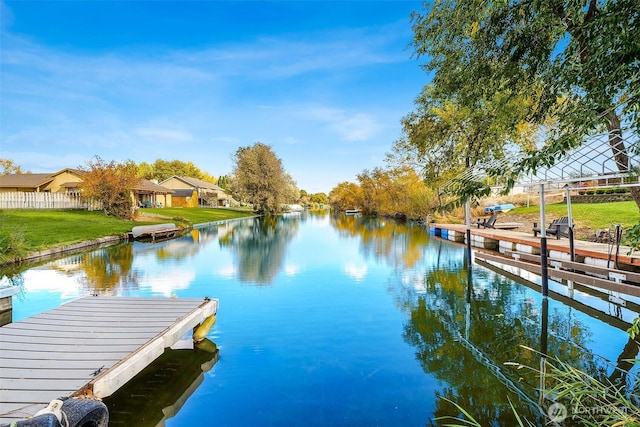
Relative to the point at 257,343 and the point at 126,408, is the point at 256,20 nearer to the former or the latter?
the point at 257,343

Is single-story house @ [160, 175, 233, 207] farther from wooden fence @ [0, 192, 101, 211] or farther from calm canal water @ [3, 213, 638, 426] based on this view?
calm canal water @ [3, 213, 638, 426]

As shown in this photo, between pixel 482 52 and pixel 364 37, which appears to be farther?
pixel 364 37

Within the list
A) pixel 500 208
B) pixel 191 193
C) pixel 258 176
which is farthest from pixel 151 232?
pixel 191 193

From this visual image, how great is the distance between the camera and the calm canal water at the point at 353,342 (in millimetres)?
4207

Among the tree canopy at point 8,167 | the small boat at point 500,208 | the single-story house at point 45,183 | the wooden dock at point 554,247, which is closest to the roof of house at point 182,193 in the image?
the single-story house at point 45,183

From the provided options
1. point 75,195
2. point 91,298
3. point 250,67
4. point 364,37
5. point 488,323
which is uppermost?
point 250,67

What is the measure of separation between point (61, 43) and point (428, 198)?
30.0m

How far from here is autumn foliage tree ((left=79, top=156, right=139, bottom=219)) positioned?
28.4 meters

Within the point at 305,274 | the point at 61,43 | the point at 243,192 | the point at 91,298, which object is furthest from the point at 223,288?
the point at 243,192

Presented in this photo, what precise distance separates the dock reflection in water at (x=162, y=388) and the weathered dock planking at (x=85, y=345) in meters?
0.46

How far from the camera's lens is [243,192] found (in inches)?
2067

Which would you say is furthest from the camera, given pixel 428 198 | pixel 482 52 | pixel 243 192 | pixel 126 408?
pixel 243 192

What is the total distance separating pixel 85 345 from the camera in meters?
4.49

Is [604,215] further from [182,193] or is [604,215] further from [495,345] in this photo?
[182,193]
